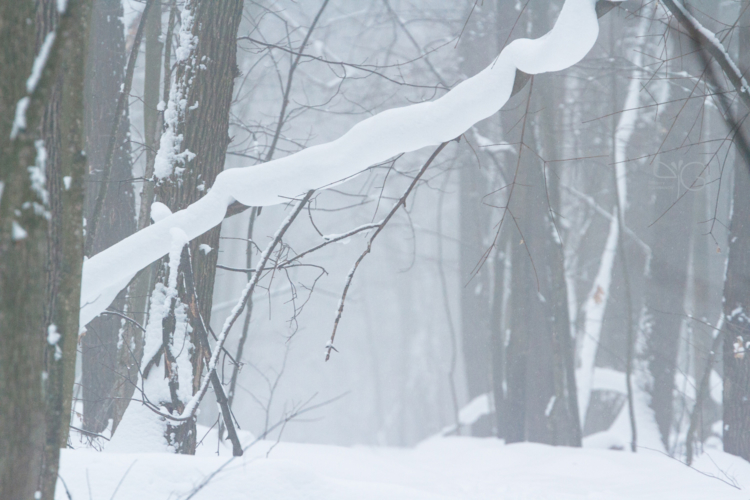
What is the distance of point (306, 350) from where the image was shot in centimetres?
3484

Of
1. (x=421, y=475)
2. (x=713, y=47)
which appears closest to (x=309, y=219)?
(x=421, y=475)

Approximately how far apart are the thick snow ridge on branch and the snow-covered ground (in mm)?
885

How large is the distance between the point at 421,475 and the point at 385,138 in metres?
4.57

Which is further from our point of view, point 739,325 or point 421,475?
point 421,475

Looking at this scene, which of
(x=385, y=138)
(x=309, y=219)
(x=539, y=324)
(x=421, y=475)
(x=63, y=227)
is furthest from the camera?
(x=539, y=324)

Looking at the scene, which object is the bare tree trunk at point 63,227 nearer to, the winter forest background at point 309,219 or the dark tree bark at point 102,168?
the winter forest background at point 309,219

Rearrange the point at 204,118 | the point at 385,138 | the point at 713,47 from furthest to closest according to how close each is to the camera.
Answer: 1. the point at 204,118
2. the point at 713,47
3. the point at 385,138

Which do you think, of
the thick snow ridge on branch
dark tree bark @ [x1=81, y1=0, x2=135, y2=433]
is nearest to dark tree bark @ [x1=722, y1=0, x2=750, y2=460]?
the thick snow ridge on branch

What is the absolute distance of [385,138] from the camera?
2477mm

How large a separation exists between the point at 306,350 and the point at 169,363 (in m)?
32.6

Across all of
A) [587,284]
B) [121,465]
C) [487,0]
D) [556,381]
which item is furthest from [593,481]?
[587,284]

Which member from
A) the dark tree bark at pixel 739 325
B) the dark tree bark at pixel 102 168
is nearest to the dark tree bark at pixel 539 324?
the dark tree bark at pixel 739 325

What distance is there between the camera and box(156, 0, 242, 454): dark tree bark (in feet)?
11.0

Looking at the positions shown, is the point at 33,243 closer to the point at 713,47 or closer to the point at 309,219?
the point at 713,47
